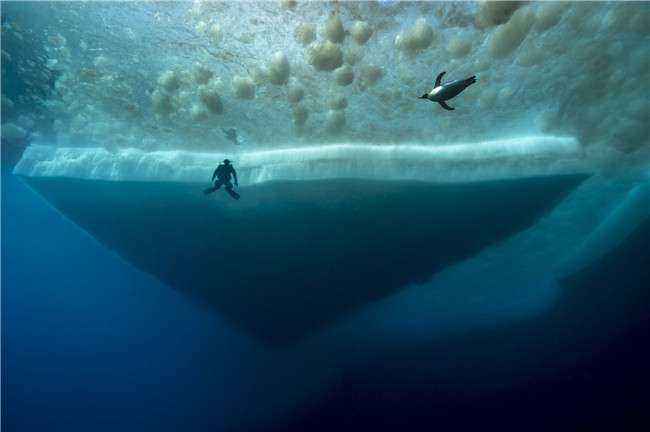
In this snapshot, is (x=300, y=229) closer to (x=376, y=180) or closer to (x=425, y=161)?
(x=376, y=180)

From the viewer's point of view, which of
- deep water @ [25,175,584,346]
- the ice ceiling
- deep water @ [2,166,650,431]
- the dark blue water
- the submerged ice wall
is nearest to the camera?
the ice ceiling

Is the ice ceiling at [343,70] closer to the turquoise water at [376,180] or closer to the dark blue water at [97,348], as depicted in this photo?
the turquoise water at [376,180]

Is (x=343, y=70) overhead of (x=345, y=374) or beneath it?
overhead

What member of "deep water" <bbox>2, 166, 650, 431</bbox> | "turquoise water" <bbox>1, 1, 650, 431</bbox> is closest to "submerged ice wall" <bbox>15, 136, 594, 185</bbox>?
"turquoise water" <bbox>1, 1, 650, 431</bbox>

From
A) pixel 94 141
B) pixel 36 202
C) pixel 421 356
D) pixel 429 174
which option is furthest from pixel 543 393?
pixel 36 202

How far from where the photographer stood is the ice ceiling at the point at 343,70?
6.36 meters

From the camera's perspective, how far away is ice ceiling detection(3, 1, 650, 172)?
636cm

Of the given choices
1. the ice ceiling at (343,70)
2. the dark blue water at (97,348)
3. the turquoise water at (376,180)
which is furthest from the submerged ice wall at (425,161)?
the dark blue water at (97,348)

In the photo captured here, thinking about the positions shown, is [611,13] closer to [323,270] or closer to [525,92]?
[525,92]

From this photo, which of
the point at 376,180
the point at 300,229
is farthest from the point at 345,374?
the point at 376,180

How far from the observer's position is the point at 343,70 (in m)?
7.38

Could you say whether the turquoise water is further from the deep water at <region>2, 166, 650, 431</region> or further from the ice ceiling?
the deep water at <region>2, 166, 650, 431</region>

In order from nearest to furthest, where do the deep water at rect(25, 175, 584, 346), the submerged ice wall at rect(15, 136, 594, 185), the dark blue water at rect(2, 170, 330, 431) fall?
the submerged ice wall at rect(15, 136, 594, 185) → the deep water at rect(25, 175, 584, 346) → the dark blue water at rect(2, 170, 330, 431)

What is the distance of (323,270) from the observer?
1441 cm
